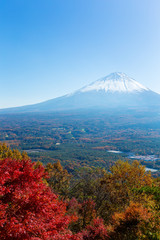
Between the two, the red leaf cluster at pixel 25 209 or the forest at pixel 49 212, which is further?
the forest at pixel 49 212

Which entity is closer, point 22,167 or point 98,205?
point 22,167

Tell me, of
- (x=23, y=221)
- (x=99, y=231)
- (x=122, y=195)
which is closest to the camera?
(x=23, y=221)

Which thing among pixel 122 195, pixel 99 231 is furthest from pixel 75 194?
pixel 99 231

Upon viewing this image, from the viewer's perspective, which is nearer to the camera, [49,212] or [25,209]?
[25,209]

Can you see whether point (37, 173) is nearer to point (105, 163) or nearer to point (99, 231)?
point (99, 231)

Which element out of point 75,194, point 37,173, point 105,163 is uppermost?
point 37,173

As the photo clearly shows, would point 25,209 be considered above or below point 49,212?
above

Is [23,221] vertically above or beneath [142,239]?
above

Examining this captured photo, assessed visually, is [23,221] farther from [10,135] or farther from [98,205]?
[10,135]

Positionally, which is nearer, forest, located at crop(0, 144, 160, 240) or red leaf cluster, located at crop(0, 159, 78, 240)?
red leaf cluster, located at crop(0, 159, 78, 240)

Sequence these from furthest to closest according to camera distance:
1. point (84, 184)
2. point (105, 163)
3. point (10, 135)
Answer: point (10, 135), point (105, 163), point (84, 184)
